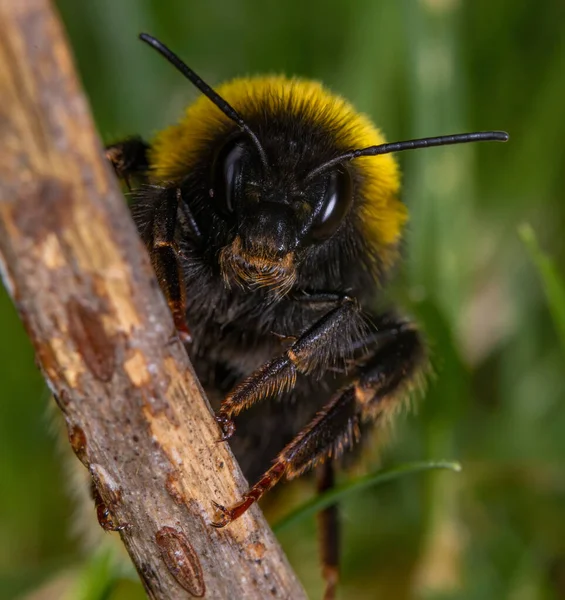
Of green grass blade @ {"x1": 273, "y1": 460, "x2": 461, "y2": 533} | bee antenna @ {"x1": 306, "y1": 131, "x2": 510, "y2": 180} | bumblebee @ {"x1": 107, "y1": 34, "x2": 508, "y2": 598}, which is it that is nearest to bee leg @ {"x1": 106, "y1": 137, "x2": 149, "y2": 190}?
bumblebee @ {"x1": 107, "y1": 34, "x2": 508, "y2": 598}

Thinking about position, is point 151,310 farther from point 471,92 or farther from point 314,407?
point 471,92

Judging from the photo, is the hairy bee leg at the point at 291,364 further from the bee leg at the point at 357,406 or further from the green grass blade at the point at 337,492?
the green grass blade at the point at 337,492

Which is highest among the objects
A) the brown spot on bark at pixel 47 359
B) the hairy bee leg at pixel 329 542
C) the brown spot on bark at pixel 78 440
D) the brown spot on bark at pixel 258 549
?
the brown spot on bark at pixel 47 359

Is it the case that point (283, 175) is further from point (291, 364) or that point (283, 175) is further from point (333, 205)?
point (291, 364)

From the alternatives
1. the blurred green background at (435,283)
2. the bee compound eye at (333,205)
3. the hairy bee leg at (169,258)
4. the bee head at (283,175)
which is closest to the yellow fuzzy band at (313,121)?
the bee head at (283,175)

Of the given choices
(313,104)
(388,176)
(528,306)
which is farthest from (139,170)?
(528,306)

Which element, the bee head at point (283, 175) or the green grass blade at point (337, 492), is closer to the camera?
the bee head at point (283, 175)
